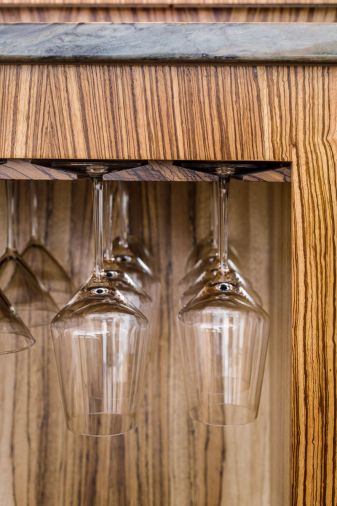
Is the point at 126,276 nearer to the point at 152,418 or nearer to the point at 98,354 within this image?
the point at 98,354

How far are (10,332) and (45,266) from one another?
0.24 meters

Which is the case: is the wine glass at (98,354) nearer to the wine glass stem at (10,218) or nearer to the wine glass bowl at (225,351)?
the wine glass bowl at (225,351)

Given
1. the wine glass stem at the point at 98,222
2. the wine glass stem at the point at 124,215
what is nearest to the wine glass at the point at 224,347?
the wine glass stem at the point at 98,222

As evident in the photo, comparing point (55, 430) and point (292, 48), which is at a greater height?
point (292, 48)

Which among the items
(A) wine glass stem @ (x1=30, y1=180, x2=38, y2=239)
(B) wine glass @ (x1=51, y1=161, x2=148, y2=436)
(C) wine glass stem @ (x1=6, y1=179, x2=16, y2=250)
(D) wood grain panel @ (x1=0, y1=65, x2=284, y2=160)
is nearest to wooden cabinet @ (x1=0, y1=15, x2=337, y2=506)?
(D) wood grain panel @ (x1=0, y1=65, x2=284, y2=160)

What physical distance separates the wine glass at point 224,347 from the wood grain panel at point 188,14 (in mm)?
185

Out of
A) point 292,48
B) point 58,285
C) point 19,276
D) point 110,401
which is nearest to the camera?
point 292,48

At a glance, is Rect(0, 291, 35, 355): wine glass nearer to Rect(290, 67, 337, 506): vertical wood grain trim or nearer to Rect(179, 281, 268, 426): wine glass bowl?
Rect(179, 281, 268, 426): wine glass bowl

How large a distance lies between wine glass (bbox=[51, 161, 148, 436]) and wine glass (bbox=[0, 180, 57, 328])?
0.20m

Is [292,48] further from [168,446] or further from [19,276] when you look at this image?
[168,446]

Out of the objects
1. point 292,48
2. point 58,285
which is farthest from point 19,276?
point 292,48

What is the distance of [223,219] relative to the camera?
802 mm

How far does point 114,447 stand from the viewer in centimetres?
115

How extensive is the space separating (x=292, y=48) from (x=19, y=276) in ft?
1.67
